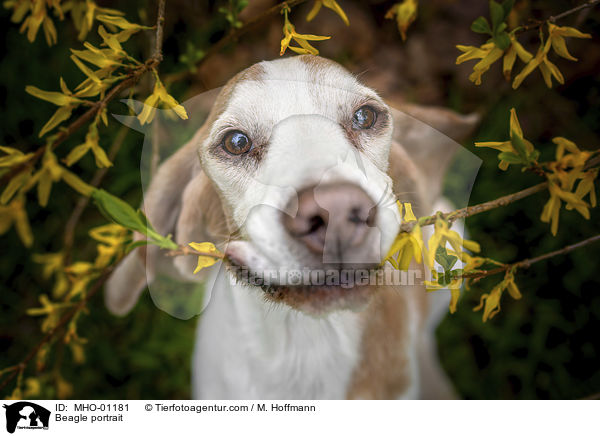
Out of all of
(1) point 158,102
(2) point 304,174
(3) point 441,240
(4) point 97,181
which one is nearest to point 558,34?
(3) point 441,240

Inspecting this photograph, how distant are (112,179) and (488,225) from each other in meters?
1.81

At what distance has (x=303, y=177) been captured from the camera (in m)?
0.89

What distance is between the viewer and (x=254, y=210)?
3.15 feet

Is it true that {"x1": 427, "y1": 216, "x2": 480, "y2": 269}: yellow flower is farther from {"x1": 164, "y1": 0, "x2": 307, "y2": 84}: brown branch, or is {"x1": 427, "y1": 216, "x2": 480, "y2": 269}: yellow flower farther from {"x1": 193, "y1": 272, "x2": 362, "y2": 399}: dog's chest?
{"x1": 164, "y1": 0, "x2": 307, "y2": 84}: brown branch

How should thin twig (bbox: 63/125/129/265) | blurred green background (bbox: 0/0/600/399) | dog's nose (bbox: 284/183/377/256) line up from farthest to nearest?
thin twig (bbox: 63/125/129/265) < blurred green background (bbox: 0/0/600/399) < dog's nose (bbox: 284/183/377/256)

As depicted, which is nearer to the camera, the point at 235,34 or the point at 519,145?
the point at 519,145

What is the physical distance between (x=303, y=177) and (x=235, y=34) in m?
0.59

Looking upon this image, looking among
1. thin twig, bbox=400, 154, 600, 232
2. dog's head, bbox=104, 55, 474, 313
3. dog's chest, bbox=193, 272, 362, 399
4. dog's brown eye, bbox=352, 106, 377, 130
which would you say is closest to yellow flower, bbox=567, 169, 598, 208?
thin twig, bbox=400, 154, 600, 232

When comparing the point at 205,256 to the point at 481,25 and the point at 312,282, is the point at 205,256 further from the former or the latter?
the point at 481,25
